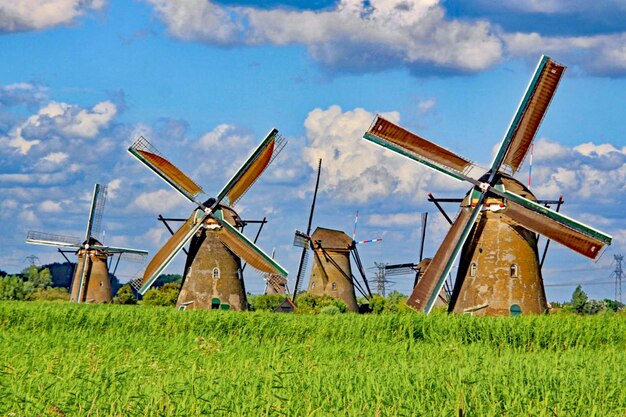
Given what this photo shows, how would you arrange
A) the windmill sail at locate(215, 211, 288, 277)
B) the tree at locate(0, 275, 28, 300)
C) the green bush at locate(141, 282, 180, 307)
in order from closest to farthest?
the windmill sail at locate(215, 211, 288, 277)
the green bush at locate(141, 282, 180, 307)
the tree at locate(0, 275, 28, 300)

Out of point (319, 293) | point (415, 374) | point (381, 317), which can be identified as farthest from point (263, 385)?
point (319, 293)

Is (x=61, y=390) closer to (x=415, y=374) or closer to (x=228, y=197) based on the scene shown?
(x=415, y=374)

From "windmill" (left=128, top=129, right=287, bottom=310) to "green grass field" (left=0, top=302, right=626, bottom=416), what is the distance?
43.7ft

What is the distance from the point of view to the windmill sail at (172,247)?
3966cm

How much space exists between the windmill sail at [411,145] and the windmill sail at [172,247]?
973cm

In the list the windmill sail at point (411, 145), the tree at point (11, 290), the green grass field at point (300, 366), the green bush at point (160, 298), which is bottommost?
the green grass field at point (300, 366)

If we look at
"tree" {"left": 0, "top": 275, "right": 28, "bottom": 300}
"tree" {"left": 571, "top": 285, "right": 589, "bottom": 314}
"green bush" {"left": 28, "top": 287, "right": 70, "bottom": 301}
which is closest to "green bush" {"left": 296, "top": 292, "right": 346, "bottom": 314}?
"tree" {"left": 571, "top": 285, "right": 589, "bottom": 314}

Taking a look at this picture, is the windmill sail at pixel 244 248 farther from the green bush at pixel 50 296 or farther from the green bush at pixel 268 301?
the green bush at pixel 50 296

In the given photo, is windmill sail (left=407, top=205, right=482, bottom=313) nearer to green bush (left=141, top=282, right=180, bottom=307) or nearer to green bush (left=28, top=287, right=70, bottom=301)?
green bush (left=141, top=282, right=180, bottom=307)

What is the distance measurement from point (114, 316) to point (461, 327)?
9.46 m

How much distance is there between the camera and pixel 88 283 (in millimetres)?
56781

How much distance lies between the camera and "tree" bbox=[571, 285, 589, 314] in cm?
5163

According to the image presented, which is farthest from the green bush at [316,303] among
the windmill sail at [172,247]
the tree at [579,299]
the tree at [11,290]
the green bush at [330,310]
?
the tree at [11,290]

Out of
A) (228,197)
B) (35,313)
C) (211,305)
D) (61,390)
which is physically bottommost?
(61,390)
